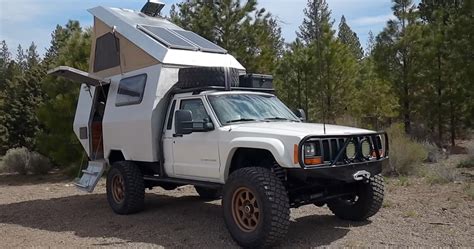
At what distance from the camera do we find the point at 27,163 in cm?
1723

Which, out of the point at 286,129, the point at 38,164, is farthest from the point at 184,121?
the point at 38,164

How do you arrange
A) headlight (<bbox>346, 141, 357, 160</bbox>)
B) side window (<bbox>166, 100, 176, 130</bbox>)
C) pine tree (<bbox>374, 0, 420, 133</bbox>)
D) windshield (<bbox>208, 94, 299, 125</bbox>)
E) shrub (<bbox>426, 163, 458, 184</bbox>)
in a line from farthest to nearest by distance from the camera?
pine tree (<bbox>374, 0, 420, 133</bbox>), shrub (<bbox>426, 163, 458, 184</bbox>), side window (<bbox>166, 100, 176, 130</bbox>), windshield (<bbox>208, 94, 299, 125</bbox>), headlight (<bbox>346, 141, 357, 160</bbox>)

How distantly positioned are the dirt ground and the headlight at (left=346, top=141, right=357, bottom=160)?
105 cm

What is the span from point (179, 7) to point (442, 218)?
44.0ft

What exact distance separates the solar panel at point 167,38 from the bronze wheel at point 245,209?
3.25m

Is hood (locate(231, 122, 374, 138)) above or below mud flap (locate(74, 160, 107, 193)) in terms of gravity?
above

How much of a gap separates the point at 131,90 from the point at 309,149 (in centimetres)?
393

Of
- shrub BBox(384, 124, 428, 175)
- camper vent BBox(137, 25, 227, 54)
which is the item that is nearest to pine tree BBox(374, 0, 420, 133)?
shrub BBox(384, 124, 428, 175)

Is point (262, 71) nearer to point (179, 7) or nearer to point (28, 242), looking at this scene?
point (179, 7)

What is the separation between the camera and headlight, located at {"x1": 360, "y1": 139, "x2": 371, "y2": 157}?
6441 millimetres

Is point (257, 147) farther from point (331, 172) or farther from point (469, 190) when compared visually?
point (469, 190)

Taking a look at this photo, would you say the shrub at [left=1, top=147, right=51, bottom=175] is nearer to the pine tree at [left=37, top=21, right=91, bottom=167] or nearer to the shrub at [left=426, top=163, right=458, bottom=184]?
the pine tree at [left=37, top=21, right=91, bottom=167]

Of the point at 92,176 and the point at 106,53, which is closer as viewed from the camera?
the point at 92,176

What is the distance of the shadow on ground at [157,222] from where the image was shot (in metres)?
6.73
